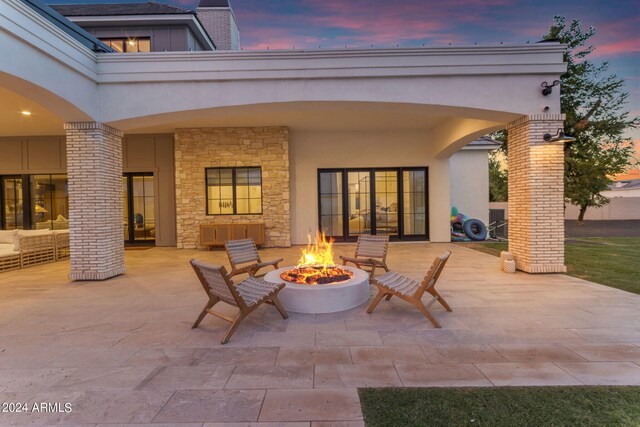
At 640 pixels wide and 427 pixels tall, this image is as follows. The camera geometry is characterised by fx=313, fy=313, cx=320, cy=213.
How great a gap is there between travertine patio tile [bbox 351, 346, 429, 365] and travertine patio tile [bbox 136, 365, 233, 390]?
50.0 inches

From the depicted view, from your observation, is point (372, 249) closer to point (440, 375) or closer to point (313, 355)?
point (313, 355)

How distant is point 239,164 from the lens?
11.1m

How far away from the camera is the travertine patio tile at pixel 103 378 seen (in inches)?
107

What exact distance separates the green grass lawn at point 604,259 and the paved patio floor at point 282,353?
102cm

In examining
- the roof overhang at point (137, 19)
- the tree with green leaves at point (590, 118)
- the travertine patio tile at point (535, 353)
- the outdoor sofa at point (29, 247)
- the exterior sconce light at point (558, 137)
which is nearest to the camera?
the travertine patio tile at point (535, 353)

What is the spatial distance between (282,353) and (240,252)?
11.0 feet

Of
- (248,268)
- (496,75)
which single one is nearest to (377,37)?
(496,75)

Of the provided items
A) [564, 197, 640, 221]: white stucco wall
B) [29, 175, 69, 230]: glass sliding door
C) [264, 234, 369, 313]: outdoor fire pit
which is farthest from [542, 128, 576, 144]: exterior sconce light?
[564, 197, 640, 221]: white stucco wall

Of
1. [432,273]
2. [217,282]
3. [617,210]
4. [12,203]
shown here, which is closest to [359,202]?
[432,273]

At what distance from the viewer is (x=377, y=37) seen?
13.5m

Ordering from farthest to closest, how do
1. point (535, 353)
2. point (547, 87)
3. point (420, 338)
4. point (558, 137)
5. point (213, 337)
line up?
point (547, 87)
point (558, 137)
point (213, 337)
point (420, 338)
point (535, 353)

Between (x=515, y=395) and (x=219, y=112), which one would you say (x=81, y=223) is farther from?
(x=515, y=395)

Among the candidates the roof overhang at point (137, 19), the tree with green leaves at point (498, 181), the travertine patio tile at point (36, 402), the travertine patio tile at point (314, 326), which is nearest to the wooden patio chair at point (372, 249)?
the travertine patio tile at point (314, 326)

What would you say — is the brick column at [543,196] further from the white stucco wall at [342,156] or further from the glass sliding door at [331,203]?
the glass sliding door at [331,203]
